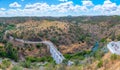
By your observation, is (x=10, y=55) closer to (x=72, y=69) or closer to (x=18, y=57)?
(x=18, y=57)

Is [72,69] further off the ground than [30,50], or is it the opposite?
[72,69]

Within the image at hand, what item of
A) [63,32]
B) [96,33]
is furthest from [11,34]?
[96,33]

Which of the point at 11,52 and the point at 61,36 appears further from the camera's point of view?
the point at 61,36

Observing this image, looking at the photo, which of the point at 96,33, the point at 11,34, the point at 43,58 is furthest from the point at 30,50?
the point at 96,33

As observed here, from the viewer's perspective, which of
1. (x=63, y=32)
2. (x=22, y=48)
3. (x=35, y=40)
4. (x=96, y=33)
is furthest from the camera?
(x=96, y=33)

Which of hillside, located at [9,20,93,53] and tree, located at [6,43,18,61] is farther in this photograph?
hillside, located at [9,20,93,53]

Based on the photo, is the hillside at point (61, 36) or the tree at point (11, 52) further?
the hillside at point (61, 36)

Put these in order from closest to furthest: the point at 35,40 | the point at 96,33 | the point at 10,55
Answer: the point at 10,55 < the point at 35,40 < the point at 96,33

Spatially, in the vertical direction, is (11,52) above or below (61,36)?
below

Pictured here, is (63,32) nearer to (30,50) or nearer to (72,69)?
(30,50)

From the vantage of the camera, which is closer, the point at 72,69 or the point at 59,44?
the point at 72,69
